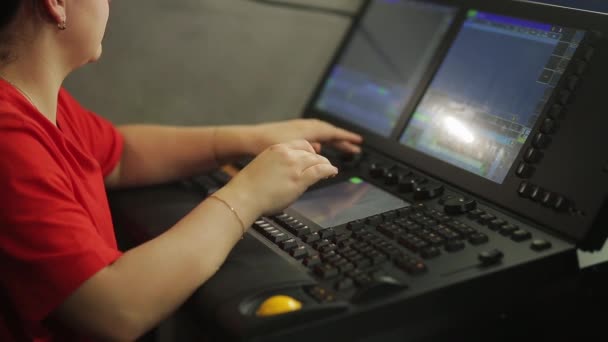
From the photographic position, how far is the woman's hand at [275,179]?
746 mm

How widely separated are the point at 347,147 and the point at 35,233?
1.79 ft

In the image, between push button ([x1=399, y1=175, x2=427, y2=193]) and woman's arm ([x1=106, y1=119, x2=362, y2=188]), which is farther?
woman's arm ([x1=106, y1=119, x2=362, y2=188])

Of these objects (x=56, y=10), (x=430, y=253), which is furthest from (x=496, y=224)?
(x=56, y=10)

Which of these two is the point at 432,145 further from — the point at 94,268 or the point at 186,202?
the point at 94,268

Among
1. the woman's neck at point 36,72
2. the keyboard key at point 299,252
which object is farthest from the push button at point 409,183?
the woman's neck at point 36,72

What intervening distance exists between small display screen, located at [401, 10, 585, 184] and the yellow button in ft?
1.23

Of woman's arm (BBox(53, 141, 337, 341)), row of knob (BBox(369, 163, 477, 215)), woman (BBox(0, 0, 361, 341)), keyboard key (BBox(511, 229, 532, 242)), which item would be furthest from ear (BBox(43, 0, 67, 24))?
keyboard key (BBox(511, 229, 532, 242))

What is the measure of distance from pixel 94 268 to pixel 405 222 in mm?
364

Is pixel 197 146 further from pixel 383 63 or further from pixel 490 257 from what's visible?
pixel 490 257

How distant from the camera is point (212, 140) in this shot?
3.41 ft

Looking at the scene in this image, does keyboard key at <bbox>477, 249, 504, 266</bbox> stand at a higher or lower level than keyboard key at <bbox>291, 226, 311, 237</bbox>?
higher

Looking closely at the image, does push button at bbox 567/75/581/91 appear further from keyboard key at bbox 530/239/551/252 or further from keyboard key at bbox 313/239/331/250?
keyboard key at bbox 313/239/331/250

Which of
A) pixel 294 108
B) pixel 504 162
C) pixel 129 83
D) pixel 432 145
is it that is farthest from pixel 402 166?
pixel 129 83

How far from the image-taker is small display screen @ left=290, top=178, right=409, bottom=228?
0.83 m
